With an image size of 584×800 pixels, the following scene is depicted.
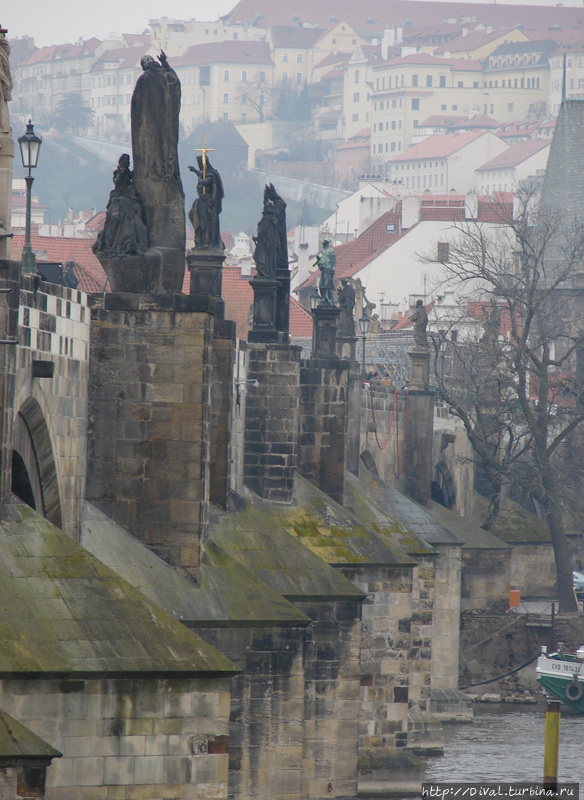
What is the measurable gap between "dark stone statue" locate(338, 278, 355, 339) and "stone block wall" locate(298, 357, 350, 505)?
7664 mm

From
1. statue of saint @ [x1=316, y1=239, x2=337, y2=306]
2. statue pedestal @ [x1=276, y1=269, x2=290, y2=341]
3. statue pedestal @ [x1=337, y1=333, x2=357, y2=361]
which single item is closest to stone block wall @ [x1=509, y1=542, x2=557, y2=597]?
statue pedestal @ [x1=337, y1=333, x2=357, y2=361]

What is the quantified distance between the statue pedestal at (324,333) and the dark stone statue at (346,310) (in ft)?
19.8

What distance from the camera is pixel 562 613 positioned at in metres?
53.3

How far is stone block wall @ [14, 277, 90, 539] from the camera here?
1967 cm

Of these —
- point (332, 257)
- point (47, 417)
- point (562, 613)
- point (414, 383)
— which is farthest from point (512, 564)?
point (47, 417)

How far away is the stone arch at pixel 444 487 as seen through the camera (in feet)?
172

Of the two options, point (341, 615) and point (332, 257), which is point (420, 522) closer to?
point (332, 257)

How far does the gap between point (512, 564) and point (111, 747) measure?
4213cm

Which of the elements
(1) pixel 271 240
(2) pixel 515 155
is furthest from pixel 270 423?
(2) pixel 515 155

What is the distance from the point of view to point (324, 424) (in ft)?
116

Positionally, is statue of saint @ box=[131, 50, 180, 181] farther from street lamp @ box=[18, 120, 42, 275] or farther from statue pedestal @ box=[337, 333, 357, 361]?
statue pedestal @ box=[337, 333, 357, 361]

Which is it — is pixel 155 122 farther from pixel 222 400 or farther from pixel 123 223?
pixel 222 400

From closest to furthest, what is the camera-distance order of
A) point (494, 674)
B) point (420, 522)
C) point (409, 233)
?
point (420, 522), point (494, 674), point (409, 233)

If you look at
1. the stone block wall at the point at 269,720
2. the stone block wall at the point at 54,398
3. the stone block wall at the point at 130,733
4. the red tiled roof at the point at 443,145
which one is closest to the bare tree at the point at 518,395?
the stone block wall at the point at 269,720
